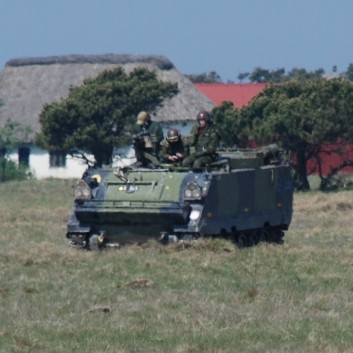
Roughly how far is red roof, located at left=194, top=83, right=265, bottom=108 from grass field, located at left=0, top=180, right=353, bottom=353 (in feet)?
168

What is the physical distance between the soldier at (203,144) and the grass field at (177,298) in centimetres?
174

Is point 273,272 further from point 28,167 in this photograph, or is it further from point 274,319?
point 28,167

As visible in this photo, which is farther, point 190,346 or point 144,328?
point 144,328

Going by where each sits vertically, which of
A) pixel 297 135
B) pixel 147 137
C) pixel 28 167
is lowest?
pixel 28 167

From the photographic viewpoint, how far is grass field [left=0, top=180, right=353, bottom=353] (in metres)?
11.0

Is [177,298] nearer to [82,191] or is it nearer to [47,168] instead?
[82,191]

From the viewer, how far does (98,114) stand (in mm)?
49875

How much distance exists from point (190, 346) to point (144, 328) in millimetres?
1055

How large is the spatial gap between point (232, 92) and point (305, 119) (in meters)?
31.9

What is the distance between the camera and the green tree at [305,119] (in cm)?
4350

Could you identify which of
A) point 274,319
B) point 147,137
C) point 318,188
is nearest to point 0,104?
point 318,188

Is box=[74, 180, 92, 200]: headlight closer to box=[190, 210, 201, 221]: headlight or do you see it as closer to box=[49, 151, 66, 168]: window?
box=[190, 210, 201, 221]: headlight

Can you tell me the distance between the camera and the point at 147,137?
21.2m

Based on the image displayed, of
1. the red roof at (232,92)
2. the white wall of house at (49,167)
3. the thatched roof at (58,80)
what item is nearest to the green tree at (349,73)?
the red roof at (232,92)
